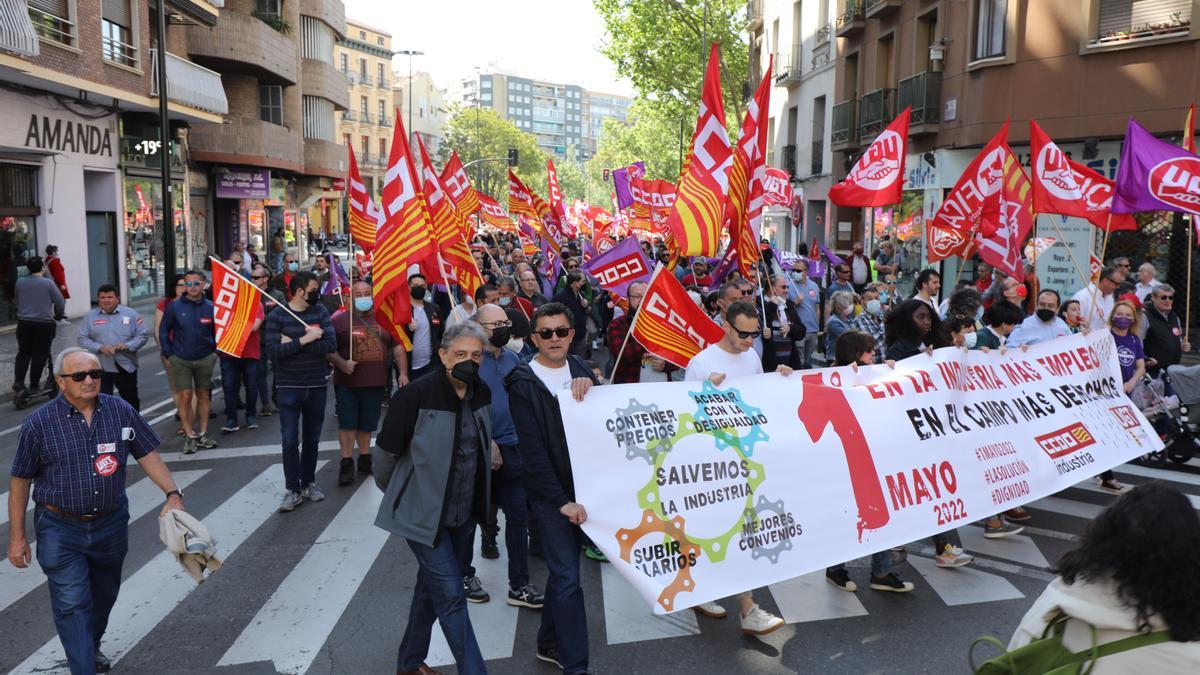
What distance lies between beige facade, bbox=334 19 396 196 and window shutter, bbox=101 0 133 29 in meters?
51.4

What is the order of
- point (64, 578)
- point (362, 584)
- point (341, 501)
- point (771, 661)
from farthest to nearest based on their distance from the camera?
point (341, 501) → point (362, 584) → point (771, 661) → point (64, 578)

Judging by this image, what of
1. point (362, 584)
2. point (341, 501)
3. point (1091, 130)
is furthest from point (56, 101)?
point (1091, 130)

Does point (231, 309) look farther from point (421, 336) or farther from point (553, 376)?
point (553, 376)

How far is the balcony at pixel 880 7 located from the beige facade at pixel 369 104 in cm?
5554

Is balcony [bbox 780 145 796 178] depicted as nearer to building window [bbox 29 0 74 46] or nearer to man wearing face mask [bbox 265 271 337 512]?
building window [bbox 29 0 74 46]

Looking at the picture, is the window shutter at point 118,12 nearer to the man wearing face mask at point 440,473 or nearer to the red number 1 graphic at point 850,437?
the man wearing face mask at point 440,473

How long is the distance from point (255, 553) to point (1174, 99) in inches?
640

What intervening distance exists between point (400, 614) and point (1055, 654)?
3.77 meters

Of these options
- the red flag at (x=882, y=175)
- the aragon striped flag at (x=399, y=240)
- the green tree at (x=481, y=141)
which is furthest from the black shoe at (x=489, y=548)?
the green tree at (x=481, y=141)

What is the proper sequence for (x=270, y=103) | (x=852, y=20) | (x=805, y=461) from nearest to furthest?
(x=805, y=461) < (x=852, y=20) < (x=270, y=103)

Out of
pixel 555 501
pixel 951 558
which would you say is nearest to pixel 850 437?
pixel 951 558

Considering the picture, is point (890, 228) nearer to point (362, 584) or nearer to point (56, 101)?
point (56, 101)

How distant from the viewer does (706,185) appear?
8.27 meters

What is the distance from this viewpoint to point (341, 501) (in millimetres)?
7680
